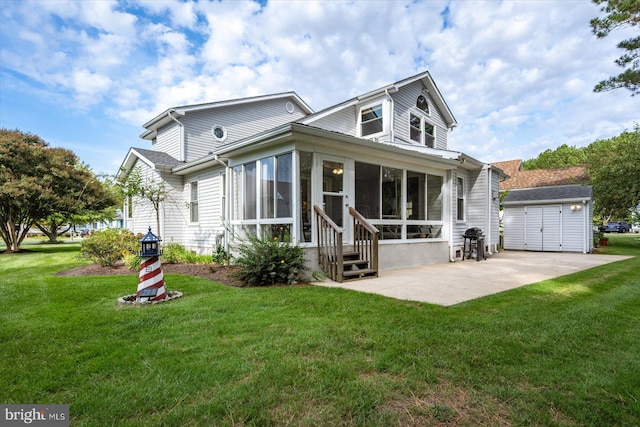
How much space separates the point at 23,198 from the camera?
1156 centimetres

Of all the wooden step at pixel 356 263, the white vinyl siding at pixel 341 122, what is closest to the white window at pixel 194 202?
the white vinyl siding at pixel 341 122

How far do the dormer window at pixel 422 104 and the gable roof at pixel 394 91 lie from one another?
1.65ft

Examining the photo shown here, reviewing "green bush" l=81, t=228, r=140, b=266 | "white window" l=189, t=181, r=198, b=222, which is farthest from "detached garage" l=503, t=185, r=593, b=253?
"green bush" l=81, t=228, r=140, b=266

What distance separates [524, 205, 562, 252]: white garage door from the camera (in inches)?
492

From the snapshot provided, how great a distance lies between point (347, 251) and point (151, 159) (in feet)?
27.1

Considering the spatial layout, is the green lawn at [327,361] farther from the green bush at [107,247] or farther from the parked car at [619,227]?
the parked car at [619,227]

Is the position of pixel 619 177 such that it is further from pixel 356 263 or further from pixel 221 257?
pixel 221 257

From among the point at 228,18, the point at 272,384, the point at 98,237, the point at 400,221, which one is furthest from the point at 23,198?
the point at 272,384

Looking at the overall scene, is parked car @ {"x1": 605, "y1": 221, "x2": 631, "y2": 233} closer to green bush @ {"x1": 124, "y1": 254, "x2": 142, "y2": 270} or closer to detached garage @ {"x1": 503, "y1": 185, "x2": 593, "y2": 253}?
detached garage @ {"x1": 503, "y1": 185, "x2": 593, "y2": 253}

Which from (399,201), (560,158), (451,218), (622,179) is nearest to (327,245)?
(399,201)

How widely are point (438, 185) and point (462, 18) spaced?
518 centimetres

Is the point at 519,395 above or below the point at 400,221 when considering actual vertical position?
below

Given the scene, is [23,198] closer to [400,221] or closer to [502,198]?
[400,221]

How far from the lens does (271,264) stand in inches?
221
